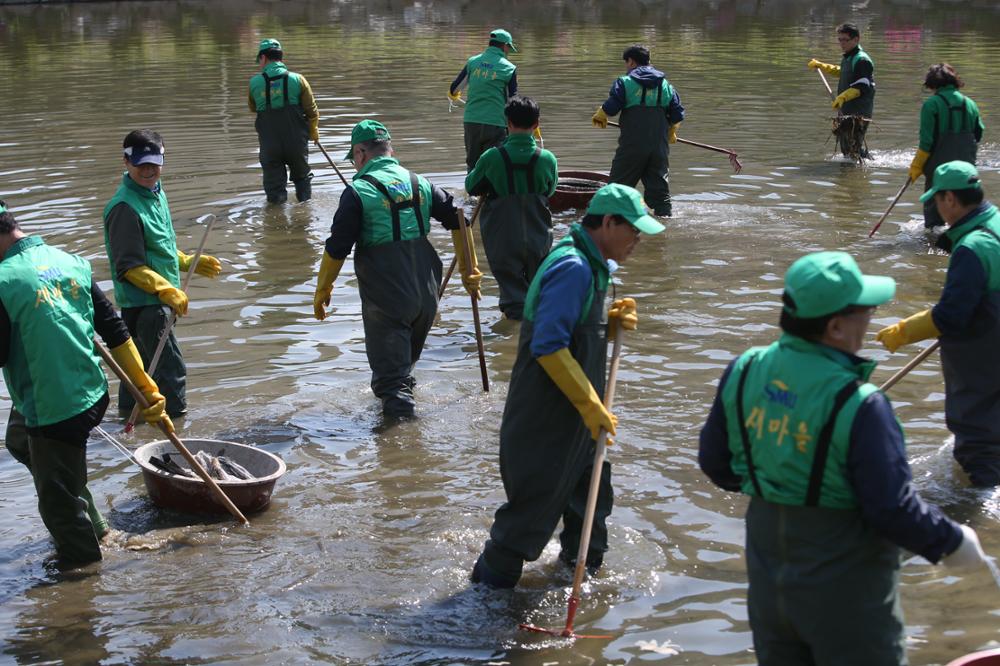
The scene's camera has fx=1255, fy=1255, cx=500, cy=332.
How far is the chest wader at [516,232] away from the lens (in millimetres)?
9875

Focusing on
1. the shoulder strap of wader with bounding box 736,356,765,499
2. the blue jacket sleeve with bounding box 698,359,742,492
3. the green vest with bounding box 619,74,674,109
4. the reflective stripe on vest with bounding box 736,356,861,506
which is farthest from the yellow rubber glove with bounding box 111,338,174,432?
the green vest with bounding box 619,74,674,109

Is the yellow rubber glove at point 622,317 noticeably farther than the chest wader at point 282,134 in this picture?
No

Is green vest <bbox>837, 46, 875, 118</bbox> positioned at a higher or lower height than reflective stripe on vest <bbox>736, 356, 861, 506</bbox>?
higher

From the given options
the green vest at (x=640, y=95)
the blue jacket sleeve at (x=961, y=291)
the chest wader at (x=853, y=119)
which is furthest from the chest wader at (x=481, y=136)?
the blue jacket sleeve at (x=961, y=291)

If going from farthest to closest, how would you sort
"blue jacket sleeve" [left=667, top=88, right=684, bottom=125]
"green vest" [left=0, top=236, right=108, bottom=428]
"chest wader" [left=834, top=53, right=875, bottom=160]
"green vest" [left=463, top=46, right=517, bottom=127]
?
"chest wader" [left=834, top=53, right=875, bottom=160] → "green vest" [left=463, top=46, right=517, bottom=127] → "blue jacket sleeve" [left=667, top=88, right=684, bottom=125] → "green vest" [left=0, top=236, right=108, bottom=428]

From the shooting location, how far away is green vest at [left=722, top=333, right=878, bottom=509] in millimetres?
3857

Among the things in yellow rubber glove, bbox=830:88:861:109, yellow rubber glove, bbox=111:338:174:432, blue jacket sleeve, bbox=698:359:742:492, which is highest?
yellow rubber glove, bbox=830:88:861:109

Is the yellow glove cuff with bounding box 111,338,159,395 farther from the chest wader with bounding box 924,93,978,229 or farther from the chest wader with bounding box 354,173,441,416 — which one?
the chest wader with bounding box 924,93,978,229

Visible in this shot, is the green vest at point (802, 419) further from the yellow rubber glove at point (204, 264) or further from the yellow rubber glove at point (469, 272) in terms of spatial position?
the yellow rubber glove at point (204, 264)

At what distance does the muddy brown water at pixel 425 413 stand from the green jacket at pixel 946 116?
1.15 meters

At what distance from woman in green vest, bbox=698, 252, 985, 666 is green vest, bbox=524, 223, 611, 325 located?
1.53 m

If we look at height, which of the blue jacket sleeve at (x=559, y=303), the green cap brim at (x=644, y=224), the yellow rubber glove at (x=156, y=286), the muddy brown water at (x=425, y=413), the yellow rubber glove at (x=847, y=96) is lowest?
the muddy brown water at (x=425, y=413)

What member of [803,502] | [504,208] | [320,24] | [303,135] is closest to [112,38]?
[320,24]

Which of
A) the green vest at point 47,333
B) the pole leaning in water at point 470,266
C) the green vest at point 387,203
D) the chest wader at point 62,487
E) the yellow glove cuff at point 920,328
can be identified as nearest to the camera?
the green vest at point 47,333
